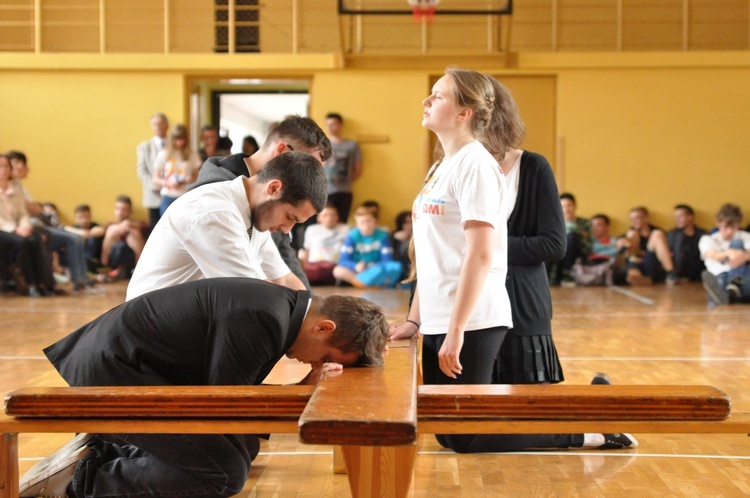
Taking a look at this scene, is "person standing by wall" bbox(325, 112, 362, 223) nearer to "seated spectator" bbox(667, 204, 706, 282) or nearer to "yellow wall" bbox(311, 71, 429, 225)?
"yellow wall" bbox(311, 71, 429, 225)

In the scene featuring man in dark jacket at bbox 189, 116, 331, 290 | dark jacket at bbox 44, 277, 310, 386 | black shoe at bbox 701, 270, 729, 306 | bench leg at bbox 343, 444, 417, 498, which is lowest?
black shoe at bbox 701, 270, 729, 306

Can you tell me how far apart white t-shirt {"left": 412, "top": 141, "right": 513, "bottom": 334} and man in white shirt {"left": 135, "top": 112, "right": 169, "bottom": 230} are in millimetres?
9838

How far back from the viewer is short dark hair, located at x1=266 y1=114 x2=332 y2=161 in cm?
386

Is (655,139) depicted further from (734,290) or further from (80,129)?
(80,129)

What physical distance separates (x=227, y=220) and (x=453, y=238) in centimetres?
73

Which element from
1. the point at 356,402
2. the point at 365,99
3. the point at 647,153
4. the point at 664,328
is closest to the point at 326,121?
the point at 365,99

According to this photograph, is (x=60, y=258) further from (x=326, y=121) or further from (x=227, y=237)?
(x=227, y=237)

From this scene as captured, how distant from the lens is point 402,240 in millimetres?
11867

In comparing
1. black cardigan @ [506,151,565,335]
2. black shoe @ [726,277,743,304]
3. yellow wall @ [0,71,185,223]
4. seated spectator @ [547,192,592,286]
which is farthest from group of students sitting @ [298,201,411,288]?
black cardigan @ [506,151,565,335]

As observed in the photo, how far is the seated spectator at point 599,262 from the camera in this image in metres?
11.6

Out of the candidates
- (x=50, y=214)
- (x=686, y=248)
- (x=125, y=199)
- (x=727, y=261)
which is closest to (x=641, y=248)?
(x=686, y=248)

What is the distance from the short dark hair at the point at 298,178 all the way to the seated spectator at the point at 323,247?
8.09 meters

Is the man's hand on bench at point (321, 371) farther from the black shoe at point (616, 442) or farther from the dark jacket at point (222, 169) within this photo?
the black shoe at point (616, 442)

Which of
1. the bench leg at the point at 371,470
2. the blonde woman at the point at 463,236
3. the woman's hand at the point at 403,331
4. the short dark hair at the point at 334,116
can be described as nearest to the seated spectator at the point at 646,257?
the short dark hair at the point at 334,116
